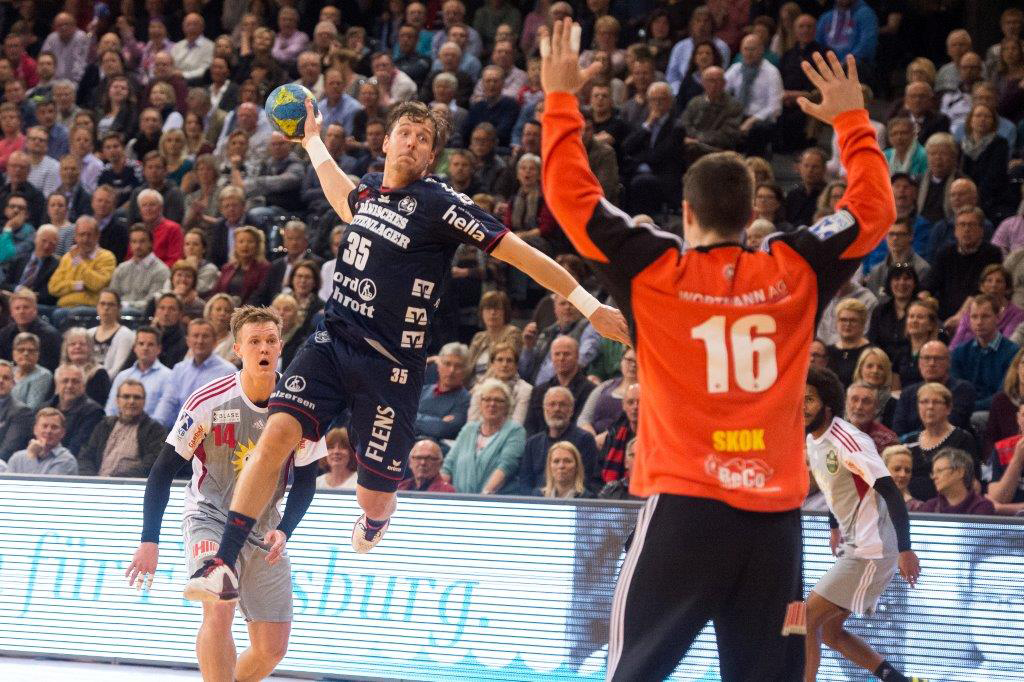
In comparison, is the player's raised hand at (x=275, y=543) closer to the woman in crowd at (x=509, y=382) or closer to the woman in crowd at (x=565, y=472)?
the woman in crowd at (x=565, y=472)

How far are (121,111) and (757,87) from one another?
25.5 feet

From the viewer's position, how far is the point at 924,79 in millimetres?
13258

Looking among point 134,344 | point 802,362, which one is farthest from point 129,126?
point 802,362

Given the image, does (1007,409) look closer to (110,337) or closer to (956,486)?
(956,486)

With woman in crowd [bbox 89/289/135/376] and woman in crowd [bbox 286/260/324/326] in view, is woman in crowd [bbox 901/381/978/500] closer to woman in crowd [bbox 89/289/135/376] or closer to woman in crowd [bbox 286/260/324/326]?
woman in crowd [bbox 286/260/324/326]

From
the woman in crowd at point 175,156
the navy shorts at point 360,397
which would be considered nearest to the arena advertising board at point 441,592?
the navy shorts at point 360,397

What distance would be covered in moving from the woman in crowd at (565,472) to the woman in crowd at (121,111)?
30.3 ft

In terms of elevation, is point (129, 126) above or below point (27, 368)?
above

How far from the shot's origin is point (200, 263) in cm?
1378

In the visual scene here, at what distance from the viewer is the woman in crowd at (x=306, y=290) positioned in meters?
12.4

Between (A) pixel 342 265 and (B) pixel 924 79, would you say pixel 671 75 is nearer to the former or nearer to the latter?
(B) pixel 924 79

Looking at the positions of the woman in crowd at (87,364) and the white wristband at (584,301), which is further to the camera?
the woman in crowd at (87,364)

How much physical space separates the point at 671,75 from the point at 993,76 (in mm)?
3276

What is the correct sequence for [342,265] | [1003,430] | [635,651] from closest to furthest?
[635,651], [342,265], [1003,430]
